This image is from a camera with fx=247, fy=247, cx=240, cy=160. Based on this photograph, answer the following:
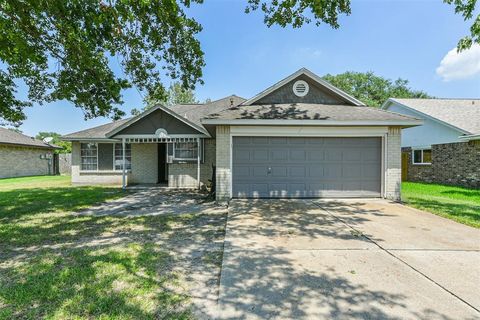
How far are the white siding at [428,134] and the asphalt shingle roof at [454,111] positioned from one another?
410 mm

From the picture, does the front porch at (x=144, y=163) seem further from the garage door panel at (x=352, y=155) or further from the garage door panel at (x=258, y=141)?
the garage door panel at (x=352, y=155)

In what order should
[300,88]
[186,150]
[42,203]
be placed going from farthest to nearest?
[186,150] → [300,88] → [42,203]

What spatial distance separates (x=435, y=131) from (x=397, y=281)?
16577 mm

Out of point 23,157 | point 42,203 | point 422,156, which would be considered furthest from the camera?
point 23,157

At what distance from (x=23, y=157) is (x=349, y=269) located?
88.1ft

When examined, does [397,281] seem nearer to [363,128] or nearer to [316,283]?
[316,283]

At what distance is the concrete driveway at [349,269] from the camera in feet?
8.87

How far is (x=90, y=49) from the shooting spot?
7.51 m

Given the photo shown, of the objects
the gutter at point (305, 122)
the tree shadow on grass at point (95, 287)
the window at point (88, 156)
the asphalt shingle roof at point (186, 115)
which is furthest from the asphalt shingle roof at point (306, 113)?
the window at point (88, 156)

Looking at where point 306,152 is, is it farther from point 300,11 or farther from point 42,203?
point 42,203

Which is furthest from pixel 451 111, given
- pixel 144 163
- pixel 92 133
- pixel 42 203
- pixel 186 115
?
pixel 92 133

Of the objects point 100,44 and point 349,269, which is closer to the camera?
point 349,269

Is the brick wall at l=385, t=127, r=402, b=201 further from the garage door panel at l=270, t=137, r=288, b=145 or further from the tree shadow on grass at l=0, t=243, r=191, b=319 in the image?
the tree shadow on grass at l=0, t=243, r=191, b=319

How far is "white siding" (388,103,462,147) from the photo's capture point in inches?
Answer: 578
